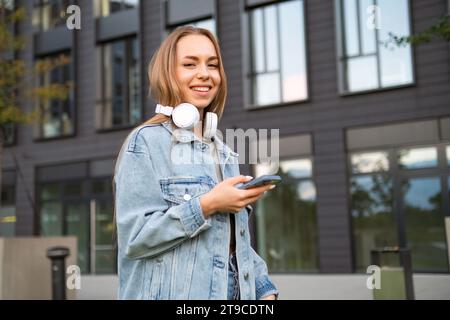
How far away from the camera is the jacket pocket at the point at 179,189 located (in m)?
1.63

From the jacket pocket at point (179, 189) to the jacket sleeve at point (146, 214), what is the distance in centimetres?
3

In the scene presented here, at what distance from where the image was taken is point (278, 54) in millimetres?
13914

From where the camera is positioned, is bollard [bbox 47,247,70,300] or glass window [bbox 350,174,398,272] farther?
glass window [bbox 350,174,398,272]

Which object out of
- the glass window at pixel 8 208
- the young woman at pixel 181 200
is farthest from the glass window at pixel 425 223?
the glass window at pixel 8 208

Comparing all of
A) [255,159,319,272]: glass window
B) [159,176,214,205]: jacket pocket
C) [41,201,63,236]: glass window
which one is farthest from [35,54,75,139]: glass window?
[159,176,214,205]: jacket pocket

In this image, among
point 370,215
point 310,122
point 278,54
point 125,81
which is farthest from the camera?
point 125,81

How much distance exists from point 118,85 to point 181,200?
15129 mm

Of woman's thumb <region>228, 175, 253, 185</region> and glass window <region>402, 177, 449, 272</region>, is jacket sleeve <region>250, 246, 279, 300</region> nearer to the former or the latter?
woman's thumb <region>228, 175, 253, 185</region>

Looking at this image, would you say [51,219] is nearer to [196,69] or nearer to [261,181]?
[196,69]

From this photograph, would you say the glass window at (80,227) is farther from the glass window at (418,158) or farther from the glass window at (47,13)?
the glass window at (418,158)

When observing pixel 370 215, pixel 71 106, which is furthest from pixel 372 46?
pixel 71 106

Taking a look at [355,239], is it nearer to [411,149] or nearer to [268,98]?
[411,149]

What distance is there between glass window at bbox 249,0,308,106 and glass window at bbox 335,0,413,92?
1.00m

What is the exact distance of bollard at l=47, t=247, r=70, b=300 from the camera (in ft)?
23.8
